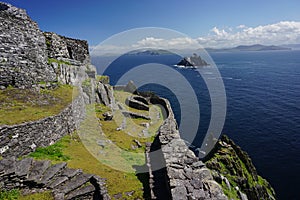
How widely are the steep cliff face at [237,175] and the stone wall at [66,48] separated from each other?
23.7 m

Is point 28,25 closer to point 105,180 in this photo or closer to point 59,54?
point 59,54

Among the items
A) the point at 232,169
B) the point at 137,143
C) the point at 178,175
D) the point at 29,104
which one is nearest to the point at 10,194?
the point at 178,175

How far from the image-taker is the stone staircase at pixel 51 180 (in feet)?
32.4

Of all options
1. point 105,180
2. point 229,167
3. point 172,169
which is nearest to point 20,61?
point 105,180

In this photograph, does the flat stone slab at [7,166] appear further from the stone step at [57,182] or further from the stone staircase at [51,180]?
the stone step at [57,182]

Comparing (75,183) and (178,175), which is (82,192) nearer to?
(75,183)

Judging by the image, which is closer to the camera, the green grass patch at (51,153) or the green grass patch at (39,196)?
the green grass patch at (39,196)

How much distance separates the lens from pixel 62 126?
16.6 meters

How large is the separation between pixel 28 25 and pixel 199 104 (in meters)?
65.0

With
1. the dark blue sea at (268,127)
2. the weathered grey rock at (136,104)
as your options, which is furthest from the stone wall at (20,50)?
the dark blue sea at (268,127)

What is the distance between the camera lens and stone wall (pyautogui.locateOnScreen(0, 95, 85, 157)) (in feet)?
39.8

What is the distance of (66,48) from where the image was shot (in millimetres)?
29016

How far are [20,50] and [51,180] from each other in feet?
47.0

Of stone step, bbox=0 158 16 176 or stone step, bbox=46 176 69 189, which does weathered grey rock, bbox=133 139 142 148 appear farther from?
stone step, bbox=0 158 16 176
